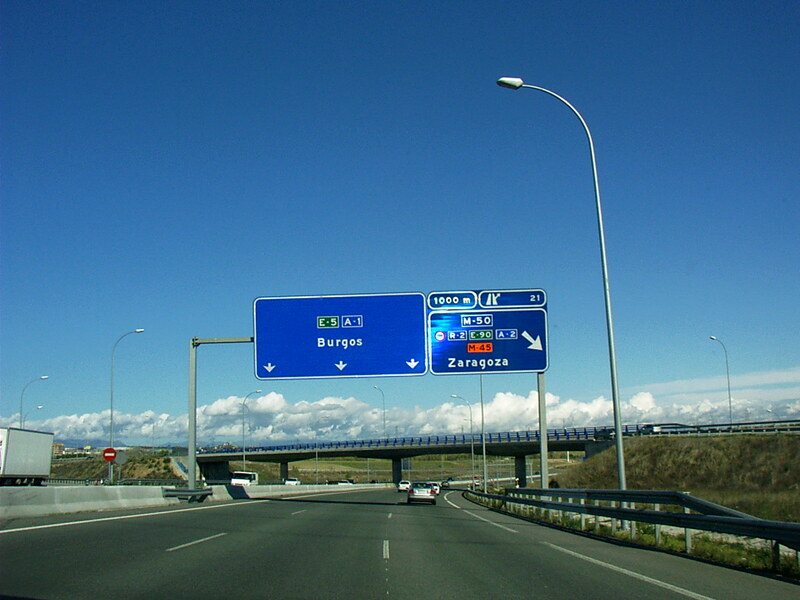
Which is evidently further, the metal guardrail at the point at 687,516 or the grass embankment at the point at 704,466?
the grass embankment at the point at 704,466

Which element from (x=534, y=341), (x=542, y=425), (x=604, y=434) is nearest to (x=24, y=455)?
(x=542, y=425)

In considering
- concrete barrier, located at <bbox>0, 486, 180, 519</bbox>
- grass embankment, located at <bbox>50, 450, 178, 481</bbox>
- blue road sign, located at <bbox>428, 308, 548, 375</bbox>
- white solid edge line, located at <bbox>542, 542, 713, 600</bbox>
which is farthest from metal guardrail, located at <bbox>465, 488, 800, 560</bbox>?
grass embankment, located at <bbox>50, 450, 178, 481</bbox>

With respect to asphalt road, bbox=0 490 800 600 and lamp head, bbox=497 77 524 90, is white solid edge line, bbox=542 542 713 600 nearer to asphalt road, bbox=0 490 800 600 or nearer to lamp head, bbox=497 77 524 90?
asphalt road, bbox=0 490 800 600

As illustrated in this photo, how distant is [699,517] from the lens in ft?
42.8

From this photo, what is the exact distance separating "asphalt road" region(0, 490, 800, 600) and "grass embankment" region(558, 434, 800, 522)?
38.1 meters

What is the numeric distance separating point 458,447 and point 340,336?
67.7m

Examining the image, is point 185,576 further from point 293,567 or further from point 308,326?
point 308,326

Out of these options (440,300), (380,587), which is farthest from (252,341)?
(380,587)

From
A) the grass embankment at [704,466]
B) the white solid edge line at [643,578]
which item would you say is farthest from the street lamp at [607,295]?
the grass embankment at [704,466]

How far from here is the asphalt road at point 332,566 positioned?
9445 millimetres

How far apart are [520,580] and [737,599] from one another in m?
2.87

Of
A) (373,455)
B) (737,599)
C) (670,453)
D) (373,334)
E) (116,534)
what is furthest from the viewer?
(373,455)

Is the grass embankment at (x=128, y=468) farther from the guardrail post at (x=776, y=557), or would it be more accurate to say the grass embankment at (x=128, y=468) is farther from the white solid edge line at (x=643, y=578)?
the guardrail post at (x=776, y=557)

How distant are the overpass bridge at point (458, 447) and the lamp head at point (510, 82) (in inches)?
2000
